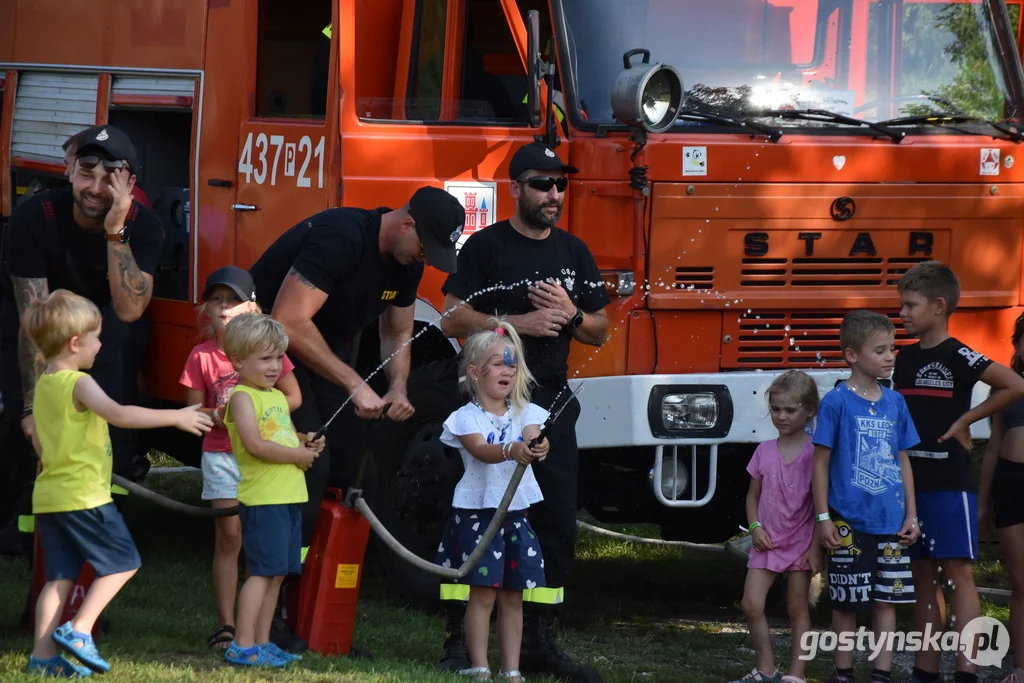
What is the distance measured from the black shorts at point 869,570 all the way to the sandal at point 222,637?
227 cm

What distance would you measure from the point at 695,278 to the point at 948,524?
59.7 inches

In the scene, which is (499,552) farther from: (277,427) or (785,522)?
(785,522)

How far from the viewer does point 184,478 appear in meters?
11.2

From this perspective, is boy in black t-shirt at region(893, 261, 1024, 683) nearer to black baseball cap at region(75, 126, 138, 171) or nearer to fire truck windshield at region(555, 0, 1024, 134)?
fire truck windshield at region(555, 0, 1024, 134)

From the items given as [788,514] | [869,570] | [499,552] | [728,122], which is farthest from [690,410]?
[499,552]

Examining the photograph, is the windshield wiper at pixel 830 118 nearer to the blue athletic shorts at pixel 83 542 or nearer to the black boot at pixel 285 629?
the black boot at pixel 285 629

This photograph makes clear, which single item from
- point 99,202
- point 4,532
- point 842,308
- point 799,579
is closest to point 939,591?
point 799,579

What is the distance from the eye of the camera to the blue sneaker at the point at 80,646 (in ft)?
16.5

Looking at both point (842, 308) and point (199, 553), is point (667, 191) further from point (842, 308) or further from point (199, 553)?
point (199, 553)

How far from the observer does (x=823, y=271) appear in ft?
22.9

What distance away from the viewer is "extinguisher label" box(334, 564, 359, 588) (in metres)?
5.86

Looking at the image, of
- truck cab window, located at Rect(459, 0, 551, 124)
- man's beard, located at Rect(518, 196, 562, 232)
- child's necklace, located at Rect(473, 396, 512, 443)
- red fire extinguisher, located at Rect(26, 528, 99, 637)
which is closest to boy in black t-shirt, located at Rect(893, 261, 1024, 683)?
man's beard, located at Rect(518, 196, 562, 232)

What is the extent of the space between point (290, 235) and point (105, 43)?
2621 millimetres

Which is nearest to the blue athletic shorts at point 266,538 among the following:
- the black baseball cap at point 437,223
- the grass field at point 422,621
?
the grass field at point 422,621
